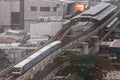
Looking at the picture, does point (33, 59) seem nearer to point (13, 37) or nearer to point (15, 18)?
point (13, 37)

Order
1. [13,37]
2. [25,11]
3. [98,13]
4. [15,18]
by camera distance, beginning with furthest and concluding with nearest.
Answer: [15,18], [25,11], [98,13], [13,37]

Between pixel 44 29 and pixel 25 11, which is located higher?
pixel 25 11

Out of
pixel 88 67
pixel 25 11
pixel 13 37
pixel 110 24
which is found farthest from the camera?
pixel 25 11

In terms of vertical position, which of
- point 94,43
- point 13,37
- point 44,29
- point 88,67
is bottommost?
point 88,67

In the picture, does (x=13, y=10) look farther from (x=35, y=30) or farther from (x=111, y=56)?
(x=111, y=56)

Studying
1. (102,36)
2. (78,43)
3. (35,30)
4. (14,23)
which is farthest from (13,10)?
(78,43)

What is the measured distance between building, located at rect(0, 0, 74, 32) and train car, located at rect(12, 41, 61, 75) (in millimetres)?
19670

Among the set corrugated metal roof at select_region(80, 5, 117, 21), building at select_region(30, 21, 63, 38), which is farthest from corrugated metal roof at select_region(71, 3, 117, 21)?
building at select_region(30, 21, 63, 38)

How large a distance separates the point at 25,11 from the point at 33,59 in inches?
1003

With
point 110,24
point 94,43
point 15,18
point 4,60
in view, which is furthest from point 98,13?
point 4,60

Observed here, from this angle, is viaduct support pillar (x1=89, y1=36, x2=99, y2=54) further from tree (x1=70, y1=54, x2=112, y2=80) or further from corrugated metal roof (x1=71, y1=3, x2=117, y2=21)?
tree (x1=70, y1=54, x2=112, y2=80)

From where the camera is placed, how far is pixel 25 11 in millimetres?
52062

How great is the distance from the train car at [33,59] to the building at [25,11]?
64.5 feet

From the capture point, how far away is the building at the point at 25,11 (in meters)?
51.6
